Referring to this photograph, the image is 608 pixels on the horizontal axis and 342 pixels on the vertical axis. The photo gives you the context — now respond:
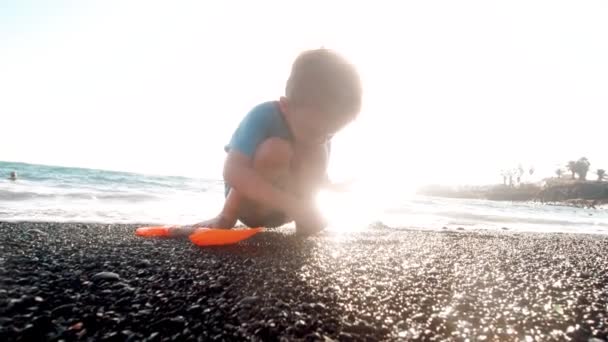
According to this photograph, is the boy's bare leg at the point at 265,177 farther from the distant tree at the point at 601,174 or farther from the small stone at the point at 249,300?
the distant tree at the point at 601,174

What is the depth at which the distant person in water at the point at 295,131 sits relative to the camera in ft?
7.00

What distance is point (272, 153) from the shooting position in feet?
7.22

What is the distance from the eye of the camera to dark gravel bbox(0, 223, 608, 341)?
3.02 ft

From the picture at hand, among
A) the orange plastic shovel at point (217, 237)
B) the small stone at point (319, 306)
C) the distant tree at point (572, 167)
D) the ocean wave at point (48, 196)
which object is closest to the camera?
the small stone at point (319, 306)

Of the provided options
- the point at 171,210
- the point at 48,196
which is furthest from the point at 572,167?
the point at 48,196

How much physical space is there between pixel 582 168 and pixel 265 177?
292ft

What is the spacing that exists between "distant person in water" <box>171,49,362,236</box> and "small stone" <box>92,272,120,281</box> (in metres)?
0.95

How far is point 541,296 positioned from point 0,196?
8292 millimetres

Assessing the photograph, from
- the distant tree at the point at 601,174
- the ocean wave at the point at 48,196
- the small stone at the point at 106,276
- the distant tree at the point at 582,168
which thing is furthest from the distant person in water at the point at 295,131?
the distant tree at the point at 601,174

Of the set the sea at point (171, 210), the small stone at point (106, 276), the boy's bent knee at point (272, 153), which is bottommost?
the sea at point (171, 210)

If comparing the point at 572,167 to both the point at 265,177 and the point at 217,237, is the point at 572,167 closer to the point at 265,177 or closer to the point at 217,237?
the point at 265,177

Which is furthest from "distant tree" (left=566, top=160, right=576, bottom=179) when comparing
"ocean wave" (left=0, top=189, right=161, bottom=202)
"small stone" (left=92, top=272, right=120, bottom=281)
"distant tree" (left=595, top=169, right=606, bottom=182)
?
"small stone" (left=92, top=272, right=120, bottom=281)

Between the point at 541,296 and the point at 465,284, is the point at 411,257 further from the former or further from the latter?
the point at 541,296

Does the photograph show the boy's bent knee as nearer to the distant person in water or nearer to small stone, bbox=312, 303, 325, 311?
the distant person in water
